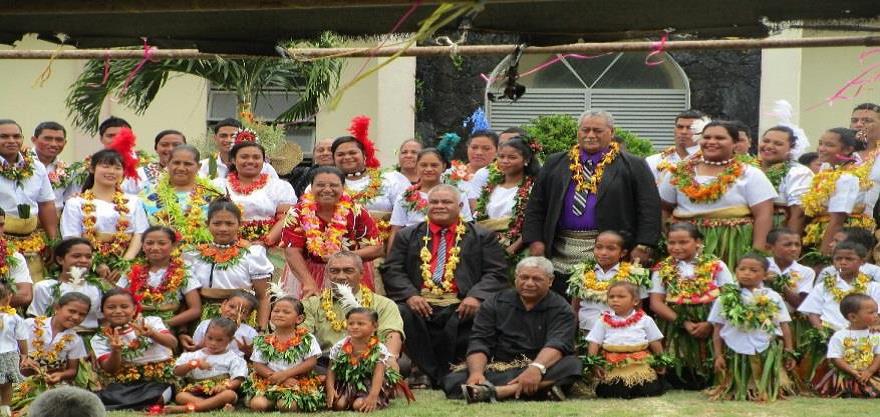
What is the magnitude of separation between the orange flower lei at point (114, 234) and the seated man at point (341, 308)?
130cm

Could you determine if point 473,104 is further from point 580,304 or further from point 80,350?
point 80,350

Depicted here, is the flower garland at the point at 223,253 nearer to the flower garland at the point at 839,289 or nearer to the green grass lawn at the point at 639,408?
the green grass lawn at the point at 639,408

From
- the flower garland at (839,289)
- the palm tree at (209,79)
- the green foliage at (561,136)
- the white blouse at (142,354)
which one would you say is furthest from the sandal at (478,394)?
the green foliage at (561,136)

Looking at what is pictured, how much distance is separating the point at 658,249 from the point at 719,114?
6.94 m

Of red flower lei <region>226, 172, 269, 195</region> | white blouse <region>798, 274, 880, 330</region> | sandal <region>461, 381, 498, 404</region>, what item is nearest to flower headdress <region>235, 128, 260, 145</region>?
red flower lei <region>226, 172, 269, 195</region>

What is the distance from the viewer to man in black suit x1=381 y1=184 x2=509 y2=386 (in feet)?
30.6

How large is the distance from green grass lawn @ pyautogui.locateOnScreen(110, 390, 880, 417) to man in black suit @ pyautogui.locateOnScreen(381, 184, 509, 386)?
78 cm

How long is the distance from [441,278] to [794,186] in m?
2.34

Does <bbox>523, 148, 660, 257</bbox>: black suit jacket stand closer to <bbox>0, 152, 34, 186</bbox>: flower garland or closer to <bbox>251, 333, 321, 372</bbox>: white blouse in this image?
<bbox>251, 333, 321, 372</bbox>: white blouse

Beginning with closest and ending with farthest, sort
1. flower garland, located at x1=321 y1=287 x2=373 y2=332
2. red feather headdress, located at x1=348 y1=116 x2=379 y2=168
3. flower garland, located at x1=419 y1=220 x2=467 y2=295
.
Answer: flower garland, located at x1=321 y1=287 x2=373 y2=332 → flower garland, located at x1=419 y1=220 x2=467 y2=295 → red feather headdress, located at x1=348 y1=116 x2=379 y2=168

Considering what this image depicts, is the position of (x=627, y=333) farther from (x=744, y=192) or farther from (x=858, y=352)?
(x=858, y=352)

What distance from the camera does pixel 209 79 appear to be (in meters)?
13.9

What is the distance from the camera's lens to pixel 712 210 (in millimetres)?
9203

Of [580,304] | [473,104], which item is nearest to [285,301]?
[580,304]
